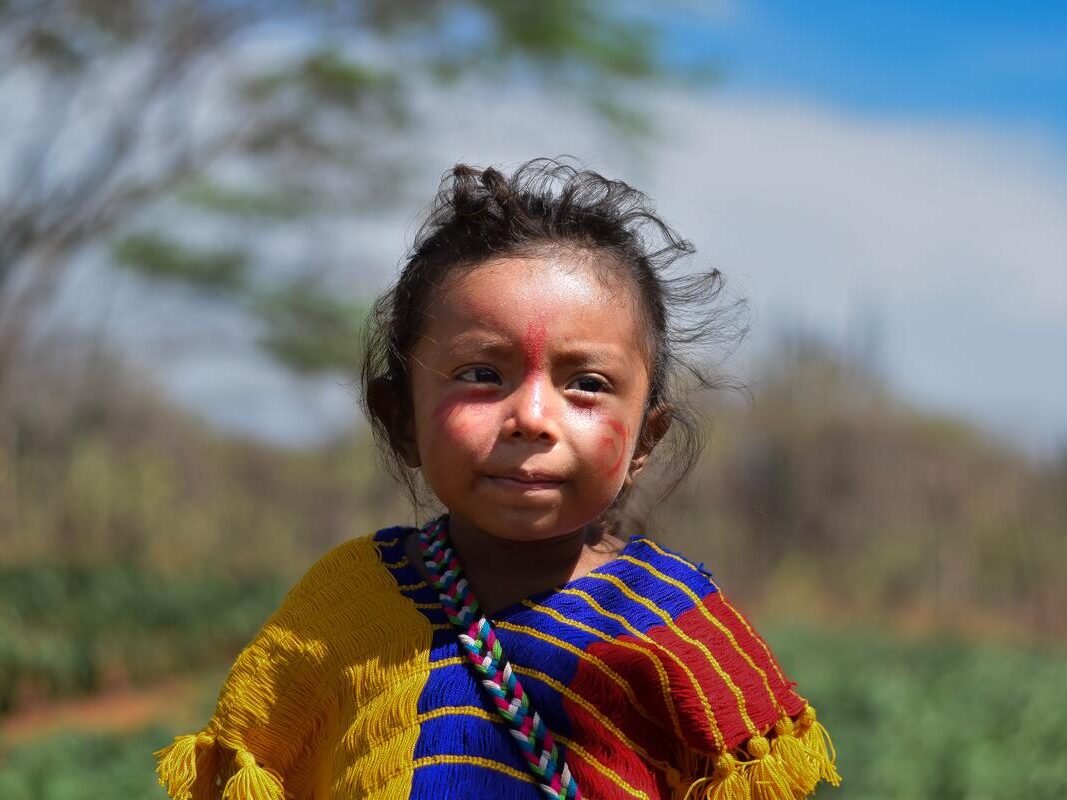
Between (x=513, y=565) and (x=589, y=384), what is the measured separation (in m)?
0.35

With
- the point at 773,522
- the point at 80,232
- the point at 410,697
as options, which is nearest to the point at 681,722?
the point at 410,697

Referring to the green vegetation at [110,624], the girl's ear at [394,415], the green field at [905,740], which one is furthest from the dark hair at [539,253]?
the green vegetation at [110,624]

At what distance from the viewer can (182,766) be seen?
84.4 inches

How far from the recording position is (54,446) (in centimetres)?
1257

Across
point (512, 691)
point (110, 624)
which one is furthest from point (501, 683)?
point (110, 624)

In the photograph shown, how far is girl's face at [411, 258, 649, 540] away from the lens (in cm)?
198

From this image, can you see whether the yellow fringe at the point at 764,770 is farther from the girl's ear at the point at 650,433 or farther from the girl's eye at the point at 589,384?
the girl's eye at the point at 589,384

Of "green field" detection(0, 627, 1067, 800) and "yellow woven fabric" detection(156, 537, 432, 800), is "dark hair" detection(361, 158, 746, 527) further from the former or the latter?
"green field" detection(0, 627, 1067, 800)

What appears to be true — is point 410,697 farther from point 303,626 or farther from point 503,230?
point 503,230

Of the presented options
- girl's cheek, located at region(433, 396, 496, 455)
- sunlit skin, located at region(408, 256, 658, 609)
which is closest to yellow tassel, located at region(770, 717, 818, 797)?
sunlit skin, located at region(408, 256, 658, 609)

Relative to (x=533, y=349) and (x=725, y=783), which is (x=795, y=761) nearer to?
(x=725, y=783)

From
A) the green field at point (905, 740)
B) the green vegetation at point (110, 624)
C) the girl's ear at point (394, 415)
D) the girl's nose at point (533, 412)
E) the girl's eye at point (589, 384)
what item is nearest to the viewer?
the girl's nose at point (533, 412)

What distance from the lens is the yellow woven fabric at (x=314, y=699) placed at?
2061 millimetres

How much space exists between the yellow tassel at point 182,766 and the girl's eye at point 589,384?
2.88 feet
